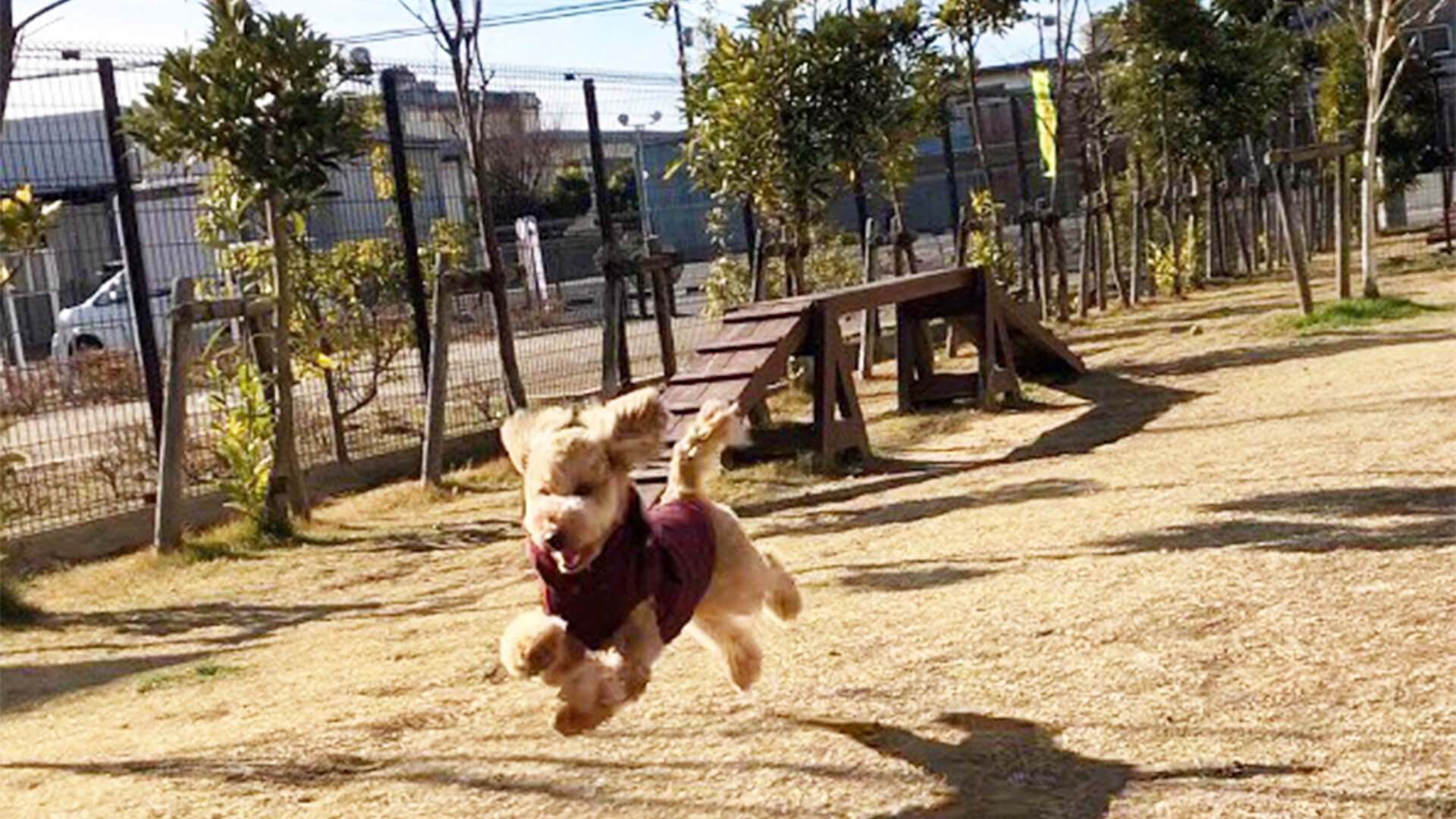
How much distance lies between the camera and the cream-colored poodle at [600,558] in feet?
12.2

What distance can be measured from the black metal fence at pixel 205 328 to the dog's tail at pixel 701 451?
11.3 ft

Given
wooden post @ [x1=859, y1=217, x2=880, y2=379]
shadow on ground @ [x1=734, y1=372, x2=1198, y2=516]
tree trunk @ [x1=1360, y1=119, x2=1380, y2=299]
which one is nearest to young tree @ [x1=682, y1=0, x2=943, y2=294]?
wooden post @ [x1=859, y1=217, x2=880, y2=379]

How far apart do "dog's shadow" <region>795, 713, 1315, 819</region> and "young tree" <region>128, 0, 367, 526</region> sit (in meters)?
5.92

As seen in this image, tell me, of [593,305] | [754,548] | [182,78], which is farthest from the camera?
[593,305]

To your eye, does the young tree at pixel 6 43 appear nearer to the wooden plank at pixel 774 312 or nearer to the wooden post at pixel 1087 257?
the wooden plank at pixel 774 312

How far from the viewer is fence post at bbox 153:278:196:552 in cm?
908

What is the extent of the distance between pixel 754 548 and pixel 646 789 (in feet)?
2.40

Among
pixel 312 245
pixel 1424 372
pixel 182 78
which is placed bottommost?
pixel 1424 372

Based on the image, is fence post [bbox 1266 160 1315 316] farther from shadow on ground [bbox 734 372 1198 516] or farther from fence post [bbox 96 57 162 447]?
fence post [bbox 96 57 162 447]

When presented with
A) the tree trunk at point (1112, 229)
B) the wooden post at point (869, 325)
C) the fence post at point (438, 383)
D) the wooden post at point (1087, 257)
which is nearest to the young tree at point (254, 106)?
the fence post at point (438, 383)

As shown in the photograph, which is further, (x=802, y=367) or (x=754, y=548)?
(x=802, y=367)

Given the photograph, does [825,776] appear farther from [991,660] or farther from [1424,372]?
[1424,372]

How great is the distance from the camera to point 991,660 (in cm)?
479

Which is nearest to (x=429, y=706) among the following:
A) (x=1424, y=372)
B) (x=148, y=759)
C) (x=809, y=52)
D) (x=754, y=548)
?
(x=148, y=759)
